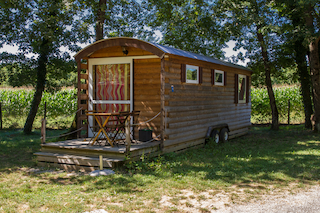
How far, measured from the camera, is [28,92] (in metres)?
18.7

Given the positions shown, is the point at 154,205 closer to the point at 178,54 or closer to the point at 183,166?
the point at 183,166

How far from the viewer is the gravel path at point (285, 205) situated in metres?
3.77

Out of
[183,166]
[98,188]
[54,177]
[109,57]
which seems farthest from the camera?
[109,57]

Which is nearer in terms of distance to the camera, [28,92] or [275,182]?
[275,182]

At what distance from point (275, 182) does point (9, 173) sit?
520 cm

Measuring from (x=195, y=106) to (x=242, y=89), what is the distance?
4.24 m

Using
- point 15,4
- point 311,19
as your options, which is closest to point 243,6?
point 311,19

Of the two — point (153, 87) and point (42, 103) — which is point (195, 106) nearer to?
point (153, 87)

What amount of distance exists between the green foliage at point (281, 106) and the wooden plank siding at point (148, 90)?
1099 cm

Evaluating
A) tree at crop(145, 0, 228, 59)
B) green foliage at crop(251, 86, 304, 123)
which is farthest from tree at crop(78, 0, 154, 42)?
green foliage at crop(251, 86, 304, 123)

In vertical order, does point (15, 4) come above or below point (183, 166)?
above

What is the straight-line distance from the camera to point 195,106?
838cm

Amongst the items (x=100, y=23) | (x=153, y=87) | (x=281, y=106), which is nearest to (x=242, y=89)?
(x=153, y=87)

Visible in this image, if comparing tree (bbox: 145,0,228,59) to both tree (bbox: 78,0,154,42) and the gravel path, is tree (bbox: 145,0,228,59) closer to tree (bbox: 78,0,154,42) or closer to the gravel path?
tree (bbox: 78,0,154,42)
